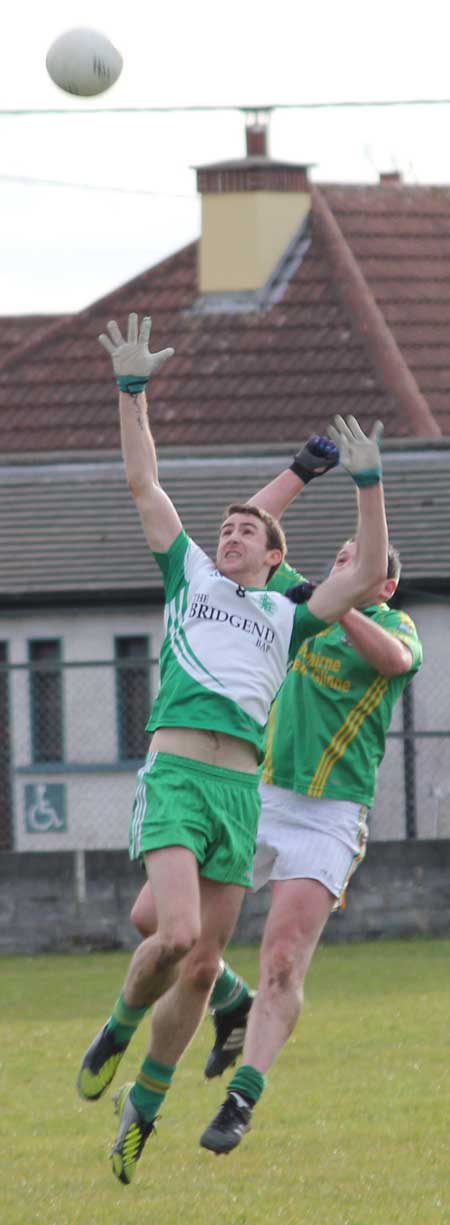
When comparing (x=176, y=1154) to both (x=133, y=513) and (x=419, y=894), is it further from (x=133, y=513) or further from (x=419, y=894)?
(x=133, y=513)

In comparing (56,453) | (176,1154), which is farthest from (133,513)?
(176,1154)

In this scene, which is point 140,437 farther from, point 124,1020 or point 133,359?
point 124,1020

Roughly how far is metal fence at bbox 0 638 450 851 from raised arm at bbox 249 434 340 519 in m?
10.4

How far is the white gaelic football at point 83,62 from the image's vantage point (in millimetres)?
11336

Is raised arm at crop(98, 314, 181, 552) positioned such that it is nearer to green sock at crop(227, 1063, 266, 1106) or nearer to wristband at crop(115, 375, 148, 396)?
wristband at crop(115, 375, 148, 396)

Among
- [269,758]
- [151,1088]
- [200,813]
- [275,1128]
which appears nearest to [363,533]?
[200,813]

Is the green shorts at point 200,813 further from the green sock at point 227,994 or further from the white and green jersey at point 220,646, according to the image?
the green sock at point 227,994

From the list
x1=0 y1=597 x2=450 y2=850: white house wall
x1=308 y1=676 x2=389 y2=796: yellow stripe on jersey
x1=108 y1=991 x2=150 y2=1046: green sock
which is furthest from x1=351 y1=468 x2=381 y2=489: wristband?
x1=0 y1=597 x2=450 y2=850: white house wall

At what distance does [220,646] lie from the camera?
6.89 metres

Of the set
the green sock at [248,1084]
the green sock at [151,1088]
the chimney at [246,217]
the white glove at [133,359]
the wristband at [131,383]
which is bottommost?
the green sock at [248,1084]

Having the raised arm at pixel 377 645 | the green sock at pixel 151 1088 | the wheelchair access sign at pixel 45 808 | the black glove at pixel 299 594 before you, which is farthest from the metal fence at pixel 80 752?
the green sock at pixel 151 1088

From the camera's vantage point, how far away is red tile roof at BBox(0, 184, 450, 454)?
89.8 ft

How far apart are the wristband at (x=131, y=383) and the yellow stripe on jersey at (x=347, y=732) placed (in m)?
1.42

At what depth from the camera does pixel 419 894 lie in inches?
628
